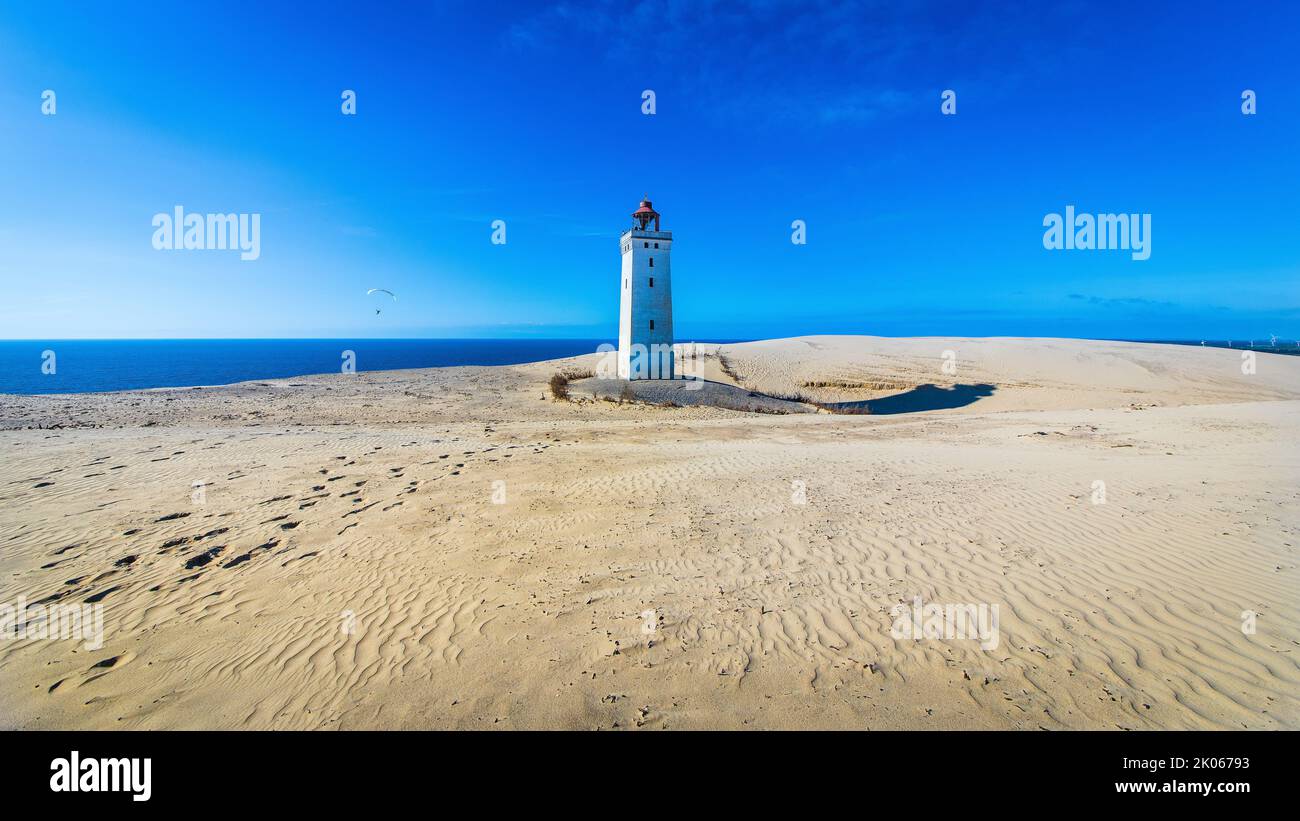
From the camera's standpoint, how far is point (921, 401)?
3117 centimetres

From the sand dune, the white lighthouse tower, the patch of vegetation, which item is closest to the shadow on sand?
the white lighthouse tower

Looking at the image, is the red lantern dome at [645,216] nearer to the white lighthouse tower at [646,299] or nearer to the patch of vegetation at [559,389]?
the white lighthouse tower at [646,299]

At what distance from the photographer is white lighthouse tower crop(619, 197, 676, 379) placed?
1185 inches

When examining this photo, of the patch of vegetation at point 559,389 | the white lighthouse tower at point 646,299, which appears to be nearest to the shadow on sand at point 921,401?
the white lighthouse tower at point 646,299

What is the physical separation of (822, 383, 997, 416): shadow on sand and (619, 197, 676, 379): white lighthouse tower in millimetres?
10126

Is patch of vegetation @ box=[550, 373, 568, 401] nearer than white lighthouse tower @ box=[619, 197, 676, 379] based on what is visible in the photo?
Yes

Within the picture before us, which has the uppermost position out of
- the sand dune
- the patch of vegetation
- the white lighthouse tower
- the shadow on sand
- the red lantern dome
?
the red lantern dome

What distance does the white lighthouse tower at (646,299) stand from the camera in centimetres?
3011

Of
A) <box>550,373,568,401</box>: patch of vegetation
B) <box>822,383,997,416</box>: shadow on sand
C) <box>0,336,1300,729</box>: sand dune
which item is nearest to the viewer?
<box>0,336,1300,729</box>: sand dune

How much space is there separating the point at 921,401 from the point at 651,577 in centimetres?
2907

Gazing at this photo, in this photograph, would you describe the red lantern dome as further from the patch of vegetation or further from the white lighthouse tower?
the patch of vegetation

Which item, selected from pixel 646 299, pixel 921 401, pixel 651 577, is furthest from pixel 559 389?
pixel 651 577

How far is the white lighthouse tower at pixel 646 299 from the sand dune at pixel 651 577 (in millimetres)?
15541

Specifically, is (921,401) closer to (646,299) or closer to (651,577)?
(646,299)
